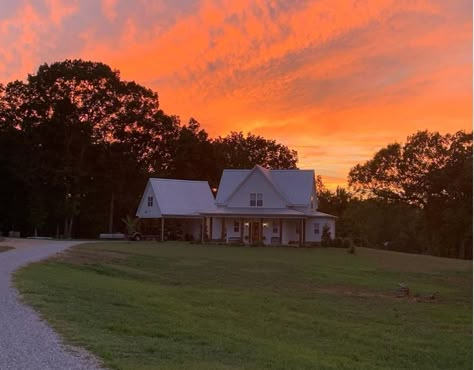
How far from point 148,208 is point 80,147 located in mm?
8541

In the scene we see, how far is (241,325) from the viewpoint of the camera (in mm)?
13500

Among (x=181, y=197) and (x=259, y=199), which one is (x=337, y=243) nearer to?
(x=259, y=199)

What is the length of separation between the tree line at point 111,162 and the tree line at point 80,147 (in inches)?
3.7

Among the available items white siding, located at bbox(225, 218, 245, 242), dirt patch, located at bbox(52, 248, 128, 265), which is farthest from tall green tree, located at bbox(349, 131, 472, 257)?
dirt patch, located at bbox(52, 248, 128, 265)

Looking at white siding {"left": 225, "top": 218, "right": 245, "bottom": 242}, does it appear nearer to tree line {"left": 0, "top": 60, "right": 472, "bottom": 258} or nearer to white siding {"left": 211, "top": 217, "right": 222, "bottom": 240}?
white siding {"left": 211, "top": 217, "right": 222, "bottom": 240}

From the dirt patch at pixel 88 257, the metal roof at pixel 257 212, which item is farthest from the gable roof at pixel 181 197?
the dirt patch at pixel 88 257

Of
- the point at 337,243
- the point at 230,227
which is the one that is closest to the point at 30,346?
the point at 337,243

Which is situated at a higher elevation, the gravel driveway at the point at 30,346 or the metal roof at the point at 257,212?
the metal roof at the point at 257,212

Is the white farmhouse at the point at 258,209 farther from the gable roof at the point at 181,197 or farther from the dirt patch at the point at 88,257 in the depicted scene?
the dirt patch at the point at 88,257

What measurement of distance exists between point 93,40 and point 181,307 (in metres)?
14.3

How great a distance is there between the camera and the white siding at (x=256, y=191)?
50.7 meters

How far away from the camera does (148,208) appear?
56062 millimetres

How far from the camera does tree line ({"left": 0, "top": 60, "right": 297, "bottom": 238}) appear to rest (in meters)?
54.2

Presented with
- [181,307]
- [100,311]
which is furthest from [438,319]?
[100,311]
